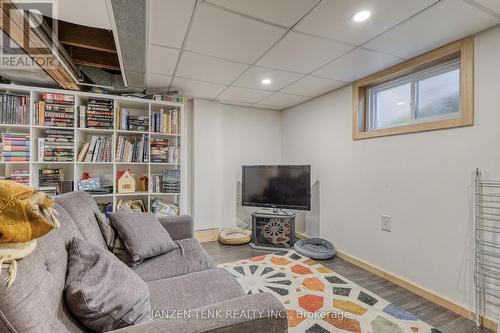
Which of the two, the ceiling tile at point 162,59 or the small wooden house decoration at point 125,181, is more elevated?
the ceiling tile at point 162,59

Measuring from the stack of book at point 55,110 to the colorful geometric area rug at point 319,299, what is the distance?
2.43m

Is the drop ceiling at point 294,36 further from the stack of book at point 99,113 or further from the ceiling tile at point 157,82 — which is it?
the stack of book at point 99,113

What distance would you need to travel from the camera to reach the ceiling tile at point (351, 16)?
1441mm

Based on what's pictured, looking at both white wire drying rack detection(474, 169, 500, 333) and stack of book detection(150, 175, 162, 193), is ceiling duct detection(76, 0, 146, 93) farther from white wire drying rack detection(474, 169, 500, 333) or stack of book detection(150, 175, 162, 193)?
white wire drying rack detection(474, 169, 500, 333)

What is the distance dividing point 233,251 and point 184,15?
268 centimetres

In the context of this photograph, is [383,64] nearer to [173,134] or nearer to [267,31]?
[267,31]

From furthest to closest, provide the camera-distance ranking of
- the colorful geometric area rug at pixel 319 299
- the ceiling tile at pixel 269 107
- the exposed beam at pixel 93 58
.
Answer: the ceiling tile at pixel 269 107
the exposed beam at pixel 93 58
the colorful geometric area rug at pixel 319 299

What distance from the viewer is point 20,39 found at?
1.72 m

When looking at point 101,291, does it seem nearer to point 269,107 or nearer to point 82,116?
point 82,116

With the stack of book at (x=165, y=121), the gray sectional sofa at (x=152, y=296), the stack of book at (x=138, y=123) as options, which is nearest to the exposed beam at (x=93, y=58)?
the stack of book at (x=138, y=123)

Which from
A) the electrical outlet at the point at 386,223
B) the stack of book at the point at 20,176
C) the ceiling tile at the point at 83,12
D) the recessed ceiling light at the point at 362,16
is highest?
the ceiling tile at the point at 83,12

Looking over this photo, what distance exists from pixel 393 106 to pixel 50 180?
3823mm

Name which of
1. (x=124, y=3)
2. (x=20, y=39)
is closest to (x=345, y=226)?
(x=124, y=3)

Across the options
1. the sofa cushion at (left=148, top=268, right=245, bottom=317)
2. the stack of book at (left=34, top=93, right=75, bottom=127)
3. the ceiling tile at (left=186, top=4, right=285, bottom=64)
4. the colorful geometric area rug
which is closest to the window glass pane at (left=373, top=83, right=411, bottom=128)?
the ceiling tile at (left=186, top=4, right=285, bottom=64)
